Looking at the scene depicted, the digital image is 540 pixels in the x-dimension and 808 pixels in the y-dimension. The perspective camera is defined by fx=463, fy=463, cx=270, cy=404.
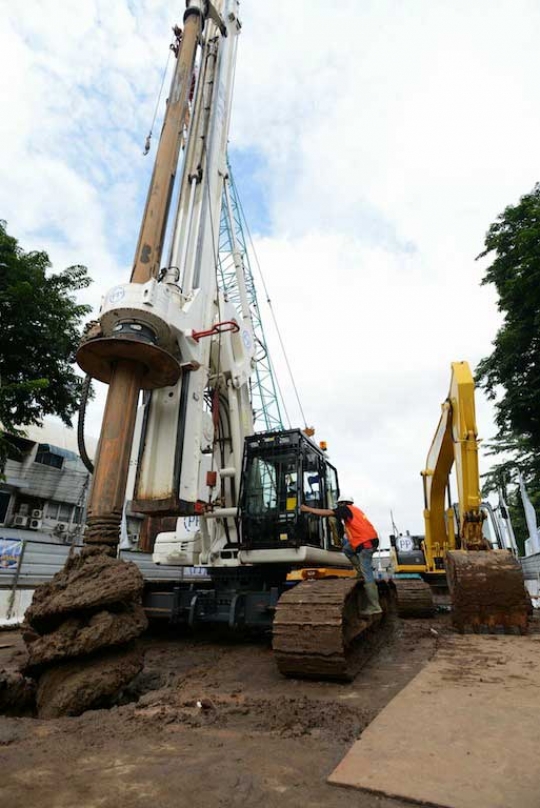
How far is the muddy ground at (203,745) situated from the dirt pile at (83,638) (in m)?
0.44

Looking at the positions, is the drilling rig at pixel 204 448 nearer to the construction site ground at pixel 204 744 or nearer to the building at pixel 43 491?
the construction site ground at pixel 204 744

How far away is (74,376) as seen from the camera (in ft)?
48.0

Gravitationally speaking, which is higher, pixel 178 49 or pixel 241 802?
pixel 178 49

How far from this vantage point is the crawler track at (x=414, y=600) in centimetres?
1004

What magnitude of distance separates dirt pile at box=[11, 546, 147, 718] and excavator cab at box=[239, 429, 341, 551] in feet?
7.48

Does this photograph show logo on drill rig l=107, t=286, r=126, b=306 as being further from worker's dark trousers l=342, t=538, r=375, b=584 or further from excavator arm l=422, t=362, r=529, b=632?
excavator arm l=422, t=362, r=529, b=632

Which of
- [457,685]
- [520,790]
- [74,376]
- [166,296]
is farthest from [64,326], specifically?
[520,790]

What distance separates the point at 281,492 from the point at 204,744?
12.9 feet

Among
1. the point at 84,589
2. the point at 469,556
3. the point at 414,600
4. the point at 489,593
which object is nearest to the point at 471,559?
the point at 469,556

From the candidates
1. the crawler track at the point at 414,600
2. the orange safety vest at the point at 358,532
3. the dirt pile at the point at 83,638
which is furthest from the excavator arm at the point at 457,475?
the dirt pile at the point at 83,638

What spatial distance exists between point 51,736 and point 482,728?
2762 mm

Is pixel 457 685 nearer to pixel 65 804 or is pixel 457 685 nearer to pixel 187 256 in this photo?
pixel 65 804

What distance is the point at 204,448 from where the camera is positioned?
6922 mm

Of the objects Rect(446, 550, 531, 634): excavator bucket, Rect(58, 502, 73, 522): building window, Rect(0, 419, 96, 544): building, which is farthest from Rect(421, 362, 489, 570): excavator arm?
Rect(58, 502, 73, 522): building window
